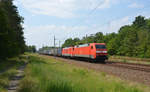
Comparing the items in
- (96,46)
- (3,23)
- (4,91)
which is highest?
(3,23)

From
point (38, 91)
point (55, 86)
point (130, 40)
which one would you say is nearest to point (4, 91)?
point (38, 91)

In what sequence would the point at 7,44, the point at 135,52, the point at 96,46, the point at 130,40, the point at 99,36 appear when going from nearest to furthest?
the point at 7,44 → the point at 96,46 → the point at 135,52 → the point at 130,40 → the point at 99,36

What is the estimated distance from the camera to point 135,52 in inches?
2354

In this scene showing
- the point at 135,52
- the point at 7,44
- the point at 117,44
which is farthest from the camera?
the point at 117,44

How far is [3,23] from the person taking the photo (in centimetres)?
2314

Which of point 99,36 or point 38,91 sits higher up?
point 99,36

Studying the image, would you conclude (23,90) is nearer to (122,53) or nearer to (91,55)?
(91,55)

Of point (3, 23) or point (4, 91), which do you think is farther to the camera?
point (3, 23)

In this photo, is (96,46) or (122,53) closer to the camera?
(96,46)

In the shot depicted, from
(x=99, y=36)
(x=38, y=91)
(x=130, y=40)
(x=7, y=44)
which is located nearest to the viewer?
(x=38, y=91)

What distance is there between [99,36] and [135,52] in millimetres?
29382

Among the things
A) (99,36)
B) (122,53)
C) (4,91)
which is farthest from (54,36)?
(4,91)

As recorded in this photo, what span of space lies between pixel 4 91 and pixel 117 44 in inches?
2612

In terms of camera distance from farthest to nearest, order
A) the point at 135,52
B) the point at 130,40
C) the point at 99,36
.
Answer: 1. the point at 99,36
2. the point at 130,40
3. the point at 135,52
